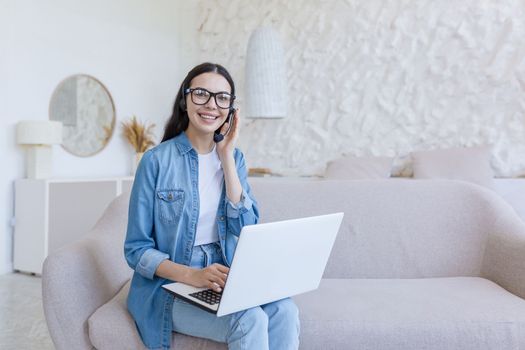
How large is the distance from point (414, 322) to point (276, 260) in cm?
53

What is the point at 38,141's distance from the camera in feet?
11.5

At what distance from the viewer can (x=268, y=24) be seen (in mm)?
4992

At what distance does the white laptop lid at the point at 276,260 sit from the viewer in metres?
1.14

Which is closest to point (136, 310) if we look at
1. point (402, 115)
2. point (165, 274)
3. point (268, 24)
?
point (165, 274)

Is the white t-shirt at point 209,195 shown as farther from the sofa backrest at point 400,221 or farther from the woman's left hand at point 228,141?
the sofa backrest at point 400,221

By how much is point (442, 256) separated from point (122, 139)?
12.0 feet

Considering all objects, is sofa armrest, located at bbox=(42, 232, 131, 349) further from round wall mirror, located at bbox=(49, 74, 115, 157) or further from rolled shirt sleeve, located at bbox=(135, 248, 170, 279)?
round wall mirror, located at bbox=(49, 74, 115, 157)

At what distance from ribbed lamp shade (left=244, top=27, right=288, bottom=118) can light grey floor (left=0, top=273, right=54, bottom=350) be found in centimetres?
244

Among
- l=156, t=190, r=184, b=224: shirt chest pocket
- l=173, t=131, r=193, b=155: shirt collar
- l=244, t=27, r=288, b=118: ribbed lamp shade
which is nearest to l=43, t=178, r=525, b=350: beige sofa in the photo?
l=156, t=190, r=184, b=224: shirt chest pocket

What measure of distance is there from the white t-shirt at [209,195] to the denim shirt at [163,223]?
0.02 m

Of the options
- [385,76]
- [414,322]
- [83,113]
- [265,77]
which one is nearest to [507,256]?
[414,322]

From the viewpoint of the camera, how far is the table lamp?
3516 mm

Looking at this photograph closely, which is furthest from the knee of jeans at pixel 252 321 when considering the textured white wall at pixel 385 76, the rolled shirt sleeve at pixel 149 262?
the textured white wall at pixel 385 76

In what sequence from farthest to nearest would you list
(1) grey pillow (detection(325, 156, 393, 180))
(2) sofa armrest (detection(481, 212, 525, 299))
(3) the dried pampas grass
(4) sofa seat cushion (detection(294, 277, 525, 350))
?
(3) the dried pampas grass, (1) grey pillow (detection(325, 156, 393, 180)), (2) sofa armrest (detection(481, 212, 525, 299)), (4) sofa seat cushion (detection(294, 277, 525, 350))
